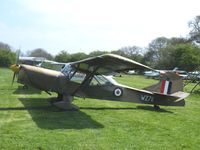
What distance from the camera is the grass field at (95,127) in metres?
7.49

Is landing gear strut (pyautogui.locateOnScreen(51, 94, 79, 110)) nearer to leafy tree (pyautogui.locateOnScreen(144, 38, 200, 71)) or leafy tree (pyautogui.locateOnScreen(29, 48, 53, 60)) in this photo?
leafy tree (pyautogui.locateOnScreen(144, 38, 200, 71))


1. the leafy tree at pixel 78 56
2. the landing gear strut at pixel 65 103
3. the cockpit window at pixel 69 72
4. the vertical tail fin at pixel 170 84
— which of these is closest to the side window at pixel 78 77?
the cockpit window at pixel 69 72

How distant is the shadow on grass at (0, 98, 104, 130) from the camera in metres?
9.27

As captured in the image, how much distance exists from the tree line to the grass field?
41358mm

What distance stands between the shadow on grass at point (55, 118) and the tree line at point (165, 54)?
4227cm

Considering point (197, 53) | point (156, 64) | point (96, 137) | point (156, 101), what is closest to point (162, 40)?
point (156, 64)

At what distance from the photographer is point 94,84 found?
42.0ft

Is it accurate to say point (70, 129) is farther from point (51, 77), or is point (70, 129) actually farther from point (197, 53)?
point (197, 53)

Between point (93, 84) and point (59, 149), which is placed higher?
point (93, 84)

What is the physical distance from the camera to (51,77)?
12.2 m

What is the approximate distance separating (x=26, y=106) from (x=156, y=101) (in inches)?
197

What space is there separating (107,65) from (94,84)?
59.2 inches

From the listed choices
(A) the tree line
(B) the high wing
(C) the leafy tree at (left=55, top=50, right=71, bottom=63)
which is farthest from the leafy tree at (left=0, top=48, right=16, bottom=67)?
(B) the high wing

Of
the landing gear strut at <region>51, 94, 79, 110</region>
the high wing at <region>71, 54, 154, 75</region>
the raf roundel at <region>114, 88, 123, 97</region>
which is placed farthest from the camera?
the raf roundel at <region>114, 88, 123, 97</region>
